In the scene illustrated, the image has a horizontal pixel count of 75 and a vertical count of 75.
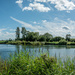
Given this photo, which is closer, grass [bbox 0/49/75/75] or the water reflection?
grass [bbox 0/49/75/75]

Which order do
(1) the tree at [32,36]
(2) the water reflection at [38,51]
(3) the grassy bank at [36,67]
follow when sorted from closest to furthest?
1. (3) the grassy bank at [36,67]
2. (2) the water reflection at [38,51]
3. (1) the tree at [32,36]

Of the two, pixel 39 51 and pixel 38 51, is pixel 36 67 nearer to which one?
pixel 39 51

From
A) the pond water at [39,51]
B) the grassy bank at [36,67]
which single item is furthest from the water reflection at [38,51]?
the grassy bank at [36,67]

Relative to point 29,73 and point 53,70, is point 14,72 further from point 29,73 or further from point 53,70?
point 53,70

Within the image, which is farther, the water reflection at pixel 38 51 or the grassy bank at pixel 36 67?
the water reflection at pixel 38 51

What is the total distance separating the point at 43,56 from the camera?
548cm

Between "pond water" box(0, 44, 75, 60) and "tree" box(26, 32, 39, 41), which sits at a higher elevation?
"tree" box(26, 32, 39, 41)

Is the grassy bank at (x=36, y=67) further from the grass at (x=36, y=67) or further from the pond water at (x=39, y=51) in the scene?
the pond water at (x=39, y=51)

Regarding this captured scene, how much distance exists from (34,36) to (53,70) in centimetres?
6850

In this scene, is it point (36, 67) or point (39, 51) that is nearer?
point (36, 67)

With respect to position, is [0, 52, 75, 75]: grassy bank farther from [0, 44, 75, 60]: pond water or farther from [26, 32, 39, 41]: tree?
[26, 32, 39, 41]: tree

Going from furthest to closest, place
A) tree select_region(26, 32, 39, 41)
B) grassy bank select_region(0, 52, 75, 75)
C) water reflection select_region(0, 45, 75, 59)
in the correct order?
1. tree select_region(26, 32, 39, 41)
2. water reflection select_region(0, 45, 75, 59)
3. grassy bank select_region(0, 52, 75, 75)

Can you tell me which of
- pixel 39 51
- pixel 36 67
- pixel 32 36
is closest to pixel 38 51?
pixel 39 51

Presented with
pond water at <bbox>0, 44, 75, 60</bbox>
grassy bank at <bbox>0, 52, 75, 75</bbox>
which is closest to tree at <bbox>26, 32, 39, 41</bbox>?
pond water at <bbox>0, 44, 75, 60</bbox>
